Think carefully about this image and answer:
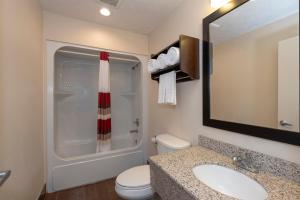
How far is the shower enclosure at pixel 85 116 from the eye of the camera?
185cm

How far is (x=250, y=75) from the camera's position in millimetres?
995

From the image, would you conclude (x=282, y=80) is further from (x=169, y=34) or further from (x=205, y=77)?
(x=169, y=34)

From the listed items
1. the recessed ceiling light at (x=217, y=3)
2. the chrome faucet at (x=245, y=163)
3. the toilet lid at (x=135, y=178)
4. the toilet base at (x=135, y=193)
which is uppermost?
the recessed ceiling light at (x=217, y=3)

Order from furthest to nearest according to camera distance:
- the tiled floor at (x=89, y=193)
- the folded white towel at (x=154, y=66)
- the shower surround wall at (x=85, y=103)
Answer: the shower surround wall at (x=85, y=103), the tiled floor at (x=89, y=193), the folded white towel at (x=154, y=66)

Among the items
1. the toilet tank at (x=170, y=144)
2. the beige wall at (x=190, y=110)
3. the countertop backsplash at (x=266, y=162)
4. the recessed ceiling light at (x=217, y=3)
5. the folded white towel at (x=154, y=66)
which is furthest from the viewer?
the folded white towel at (x=154, y=66)

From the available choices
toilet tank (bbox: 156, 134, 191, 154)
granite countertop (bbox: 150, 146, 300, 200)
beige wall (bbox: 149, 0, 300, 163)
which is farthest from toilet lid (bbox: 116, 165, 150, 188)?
beige wall (bbox: 149, 0, 300, 163)

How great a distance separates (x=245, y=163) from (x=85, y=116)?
267cm

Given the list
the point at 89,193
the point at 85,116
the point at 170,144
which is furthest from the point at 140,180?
the point at 85,116

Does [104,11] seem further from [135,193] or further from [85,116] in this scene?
[135,193]

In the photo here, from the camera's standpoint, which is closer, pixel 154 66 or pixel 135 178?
pixel 135 178

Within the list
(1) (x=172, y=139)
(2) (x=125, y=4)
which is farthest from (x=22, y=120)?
(2) (x=125, y=4)

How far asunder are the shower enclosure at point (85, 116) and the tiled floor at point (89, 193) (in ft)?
0.27

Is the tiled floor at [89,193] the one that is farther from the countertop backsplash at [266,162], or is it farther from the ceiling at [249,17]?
the ceiling at [249,17]

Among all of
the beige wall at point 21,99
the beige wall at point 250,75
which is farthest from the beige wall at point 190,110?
the beige wall at point 21,99
